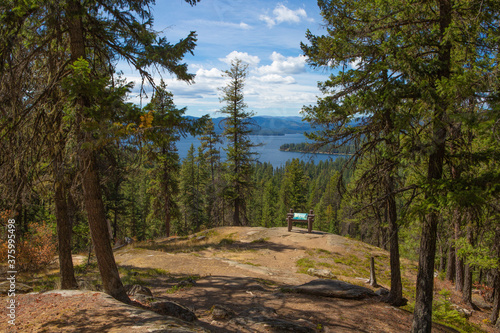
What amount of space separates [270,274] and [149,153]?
9114 mm

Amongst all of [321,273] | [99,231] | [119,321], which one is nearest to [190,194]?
[321,273]

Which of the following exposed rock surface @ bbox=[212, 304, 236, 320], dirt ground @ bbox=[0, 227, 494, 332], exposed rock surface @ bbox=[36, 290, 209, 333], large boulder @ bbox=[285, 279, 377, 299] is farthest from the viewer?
large boulder @ bbox=[285, 279, 377, 299]

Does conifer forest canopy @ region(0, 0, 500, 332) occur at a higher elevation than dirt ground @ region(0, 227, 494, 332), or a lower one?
higher

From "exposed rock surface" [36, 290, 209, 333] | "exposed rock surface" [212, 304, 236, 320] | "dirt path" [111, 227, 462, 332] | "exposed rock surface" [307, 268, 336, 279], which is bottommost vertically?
"exposed rock surface" [307, 268, 336, 279]

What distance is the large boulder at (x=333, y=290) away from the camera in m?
9.54

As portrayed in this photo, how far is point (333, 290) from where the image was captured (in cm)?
971

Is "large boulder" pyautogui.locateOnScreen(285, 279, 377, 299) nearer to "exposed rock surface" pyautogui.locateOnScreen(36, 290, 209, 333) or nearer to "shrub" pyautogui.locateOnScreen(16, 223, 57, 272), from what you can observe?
"exposed rock surface" pyautogui.locateOnScreen(36, 290, 209, 333)

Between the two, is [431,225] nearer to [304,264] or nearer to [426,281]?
[426,281]

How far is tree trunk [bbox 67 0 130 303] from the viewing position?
19.8 ft

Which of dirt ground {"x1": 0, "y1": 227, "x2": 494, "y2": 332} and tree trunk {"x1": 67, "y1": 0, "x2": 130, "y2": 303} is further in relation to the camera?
dirt ground {"x1": 0, "y1": 227, "x2": 494, "y2": 332}

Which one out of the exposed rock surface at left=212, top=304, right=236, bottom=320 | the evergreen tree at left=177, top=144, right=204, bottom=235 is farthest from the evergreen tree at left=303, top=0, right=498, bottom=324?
the evergreen tree at left=177, top=144, right=204, bottom=235

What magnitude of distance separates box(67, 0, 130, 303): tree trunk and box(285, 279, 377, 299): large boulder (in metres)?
5.87

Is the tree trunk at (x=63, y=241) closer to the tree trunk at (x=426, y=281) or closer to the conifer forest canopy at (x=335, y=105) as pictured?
the conifer forest canopy at (x=335, y=105)

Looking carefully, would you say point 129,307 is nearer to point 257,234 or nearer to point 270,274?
point 270,274
